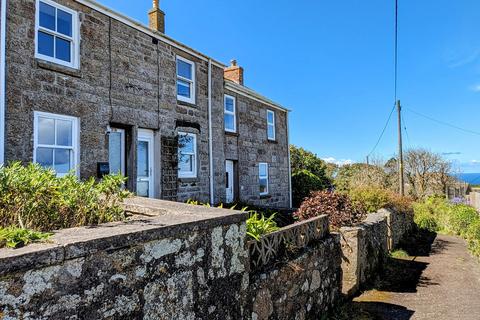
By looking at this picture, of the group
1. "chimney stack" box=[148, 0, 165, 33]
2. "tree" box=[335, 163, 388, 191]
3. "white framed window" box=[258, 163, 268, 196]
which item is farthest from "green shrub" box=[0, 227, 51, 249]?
"tree" box=[335, 163, 388, 191]

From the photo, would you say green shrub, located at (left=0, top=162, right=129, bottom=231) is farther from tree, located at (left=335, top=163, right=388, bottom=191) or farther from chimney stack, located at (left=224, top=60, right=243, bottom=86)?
tree, located at (left=335, top=163, right=388, bottom=191)

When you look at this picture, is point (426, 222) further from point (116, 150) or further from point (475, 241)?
point (116, 150)

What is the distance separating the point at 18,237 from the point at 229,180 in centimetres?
1218

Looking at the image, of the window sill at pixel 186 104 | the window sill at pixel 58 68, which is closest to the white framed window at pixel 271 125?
the window sill at pixel 186 104

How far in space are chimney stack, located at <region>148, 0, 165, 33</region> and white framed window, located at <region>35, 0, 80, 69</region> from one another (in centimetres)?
317

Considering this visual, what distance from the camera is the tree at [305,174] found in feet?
66.8

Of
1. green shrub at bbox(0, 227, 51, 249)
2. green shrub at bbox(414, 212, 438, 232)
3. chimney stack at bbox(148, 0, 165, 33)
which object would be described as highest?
chimney stack at bbox(148, 0, 165, 33)

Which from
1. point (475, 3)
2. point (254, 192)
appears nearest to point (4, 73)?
point (254, 192)

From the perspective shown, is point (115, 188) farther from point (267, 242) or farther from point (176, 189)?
point (176, 189)

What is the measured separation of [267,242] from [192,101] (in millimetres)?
8368

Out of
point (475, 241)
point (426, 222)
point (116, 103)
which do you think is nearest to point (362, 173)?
point (426, 222)

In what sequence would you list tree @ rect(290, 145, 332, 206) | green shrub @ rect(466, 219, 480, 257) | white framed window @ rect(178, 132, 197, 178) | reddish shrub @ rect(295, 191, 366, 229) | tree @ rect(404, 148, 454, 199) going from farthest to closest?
tree @ rect(404, 148, 454, 199), tree @ rect(290, 145, 332, 206), white framed window @ rect(178, 132, 197, 178), green shrub @ rect(466, 219, 480, 257), reddish shrub @ rect(295, 191, 366, 229)

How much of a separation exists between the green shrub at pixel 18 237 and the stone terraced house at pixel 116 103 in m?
3.57

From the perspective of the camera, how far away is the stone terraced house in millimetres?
6848
